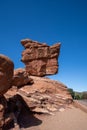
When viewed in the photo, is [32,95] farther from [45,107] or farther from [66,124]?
[66,124]

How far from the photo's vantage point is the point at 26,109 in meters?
17.4

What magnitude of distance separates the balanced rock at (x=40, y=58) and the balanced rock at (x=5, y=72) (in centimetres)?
1393

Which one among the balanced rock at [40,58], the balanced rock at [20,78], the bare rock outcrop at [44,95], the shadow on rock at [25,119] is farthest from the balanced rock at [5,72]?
the balanced rock at [40,58]

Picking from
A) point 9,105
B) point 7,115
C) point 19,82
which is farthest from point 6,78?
point 19,82

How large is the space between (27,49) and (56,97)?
9.38 meters

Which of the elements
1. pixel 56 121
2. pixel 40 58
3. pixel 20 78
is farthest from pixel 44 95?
pixel 40 58

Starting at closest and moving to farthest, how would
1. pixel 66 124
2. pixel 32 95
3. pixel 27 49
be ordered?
pixel 66 124 < pixel 32 95 < pixel 27 49

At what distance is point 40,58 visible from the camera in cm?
2786

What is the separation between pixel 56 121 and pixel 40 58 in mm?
13179

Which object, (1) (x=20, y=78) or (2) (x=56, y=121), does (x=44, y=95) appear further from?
(2) (x=56, y=121)

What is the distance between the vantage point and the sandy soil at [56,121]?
566 inches

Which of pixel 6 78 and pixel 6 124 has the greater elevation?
pixel 6 78

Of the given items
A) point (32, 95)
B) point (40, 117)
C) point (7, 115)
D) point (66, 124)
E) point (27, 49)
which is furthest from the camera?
point (27, 49)

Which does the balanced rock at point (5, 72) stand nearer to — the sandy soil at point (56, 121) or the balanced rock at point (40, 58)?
the sandy soil at point (56, 121)
